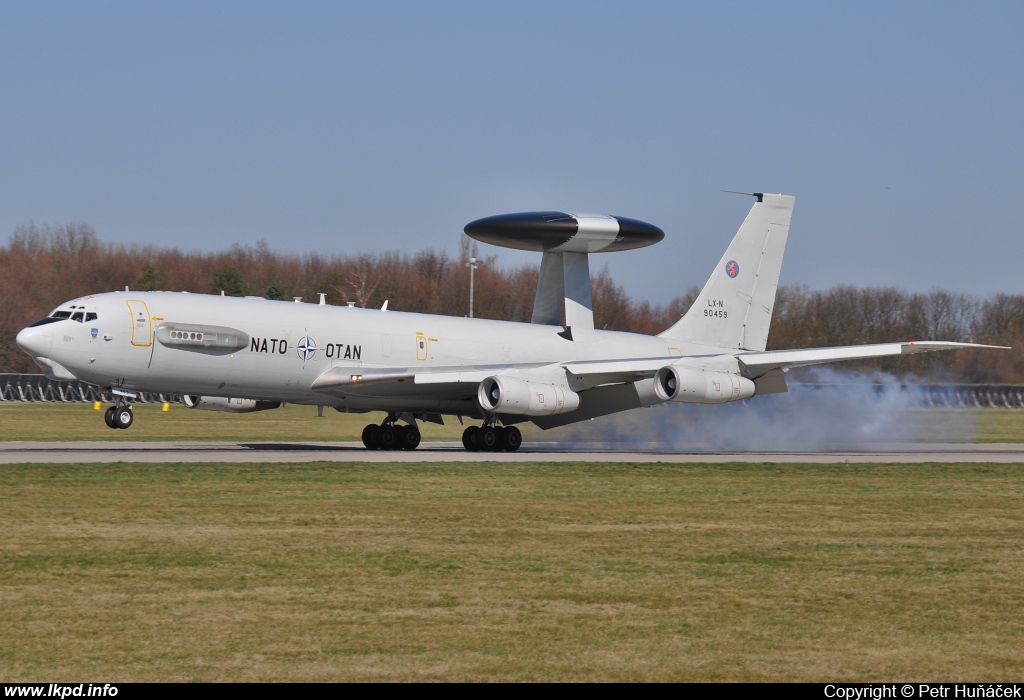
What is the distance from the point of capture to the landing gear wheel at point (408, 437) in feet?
112

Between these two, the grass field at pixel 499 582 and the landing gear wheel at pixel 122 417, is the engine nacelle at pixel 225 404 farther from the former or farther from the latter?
the grass field at pixel 499 582

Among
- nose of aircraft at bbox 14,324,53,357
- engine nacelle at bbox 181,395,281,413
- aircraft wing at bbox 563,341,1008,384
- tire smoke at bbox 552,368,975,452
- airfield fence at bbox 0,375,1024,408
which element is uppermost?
nose of aircraft at bbox 14,324,53,357

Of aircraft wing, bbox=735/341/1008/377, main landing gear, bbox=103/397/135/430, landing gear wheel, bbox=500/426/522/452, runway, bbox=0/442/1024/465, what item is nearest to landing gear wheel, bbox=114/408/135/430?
main landing gear, bbox=103/397/135/430

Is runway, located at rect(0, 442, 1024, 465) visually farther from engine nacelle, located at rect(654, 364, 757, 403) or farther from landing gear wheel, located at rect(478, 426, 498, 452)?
engine nacelle, located at rect(654, 364, 757, 403)

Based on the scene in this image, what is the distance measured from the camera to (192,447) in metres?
33.3

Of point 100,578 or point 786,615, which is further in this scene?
point 100,578

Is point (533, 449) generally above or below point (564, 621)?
below

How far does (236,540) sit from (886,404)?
32.5 meters

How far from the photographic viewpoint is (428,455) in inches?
1209

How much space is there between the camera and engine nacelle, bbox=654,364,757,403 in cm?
3300

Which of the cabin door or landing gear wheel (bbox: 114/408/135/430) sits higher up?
the cabin door

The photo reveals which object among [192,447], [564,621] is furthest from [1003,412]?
[564,621]
